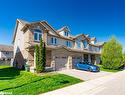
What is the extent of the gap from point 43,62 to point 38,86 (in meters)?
7.28

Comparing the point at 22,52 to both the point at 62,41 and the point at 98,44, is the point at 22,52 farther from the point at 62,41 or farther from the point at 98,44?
the point at 98,44

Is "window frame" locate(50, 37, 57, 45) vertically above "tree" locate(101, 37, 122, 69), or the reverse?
"window frame" locate(50, 37, 57, 45)

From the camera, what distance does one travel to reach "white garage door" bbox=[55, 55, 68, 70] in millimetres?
26109

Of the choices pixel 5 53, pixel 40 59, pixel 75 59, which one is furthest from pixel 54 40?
pixel 5 53

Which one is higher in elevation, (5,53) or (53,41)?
(53,41)

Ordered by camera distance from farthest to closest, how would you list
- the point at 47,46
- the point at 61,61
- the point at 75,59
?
the point at 75,59 → the point at 61,61 → the point at 47,46

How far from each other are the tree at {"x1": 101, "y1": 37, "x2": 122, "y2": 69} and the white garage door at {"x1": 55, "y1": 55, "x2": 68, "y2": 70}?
33.3 feet

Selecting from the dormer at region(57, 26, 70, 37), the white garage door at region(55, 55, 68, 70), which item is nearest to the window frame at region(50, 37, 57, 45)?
the white garage door at region(55, 55, 68, 70)

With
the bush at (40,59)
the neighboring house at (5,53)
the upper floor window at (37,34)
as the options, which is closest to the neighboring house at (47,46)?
the upper floor window at (37,34)

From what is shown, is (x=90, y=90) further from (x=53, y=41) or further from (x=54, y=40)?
(x=54, y=40)

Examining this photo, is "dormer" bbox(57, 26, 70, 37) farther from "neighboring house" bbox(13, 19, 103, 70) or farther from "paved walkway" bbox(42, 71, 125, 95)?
"paved walkway" bbox(42, 71, 125, 95)

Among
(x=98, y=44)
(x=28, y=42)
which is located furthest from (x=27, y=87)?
(x=98, y=44)

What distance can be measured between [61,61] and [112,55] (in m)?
12.3

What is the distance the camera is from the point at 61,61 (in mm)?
27031
